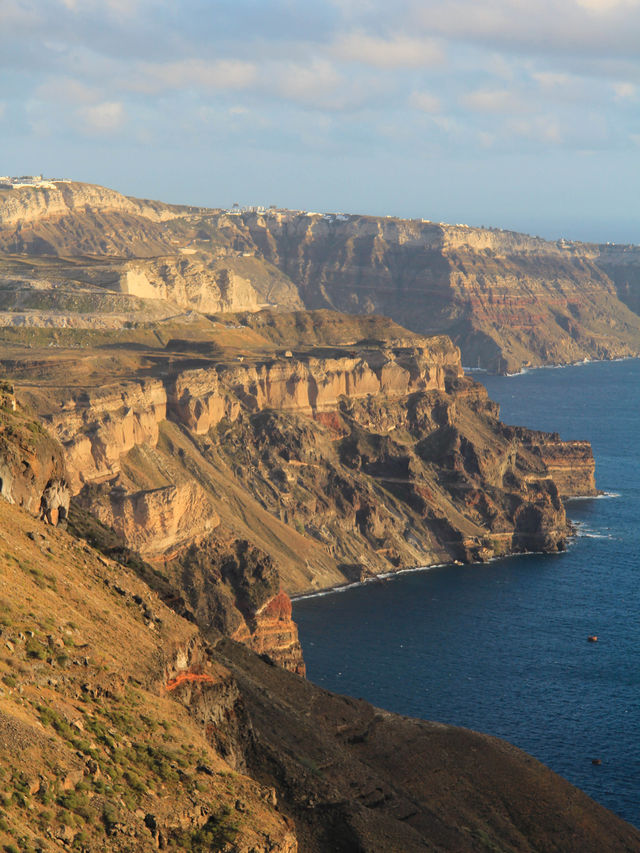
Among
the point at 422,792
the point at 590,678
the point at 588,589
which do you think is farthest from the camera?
the point at 588,589

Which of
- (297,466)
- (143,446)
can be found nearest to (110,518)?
(143,446)

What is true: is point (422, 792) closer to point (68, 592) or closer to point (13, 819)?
point (68, 592)

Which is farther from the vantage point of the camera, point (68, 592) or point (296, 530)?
point (296, 530)

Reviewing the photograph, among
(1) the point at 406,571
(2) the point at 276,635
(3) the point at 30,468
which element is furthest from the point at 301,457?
(3) the point at 30,468

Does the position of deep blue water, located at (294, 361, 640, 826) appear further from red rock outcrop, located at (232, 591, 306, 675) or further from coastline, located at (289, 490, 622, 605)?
red rock outcrop, located at (232, 591, 306, 675)

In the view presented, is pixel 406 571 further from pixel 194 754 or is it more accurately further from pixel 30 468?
pixel 194 754

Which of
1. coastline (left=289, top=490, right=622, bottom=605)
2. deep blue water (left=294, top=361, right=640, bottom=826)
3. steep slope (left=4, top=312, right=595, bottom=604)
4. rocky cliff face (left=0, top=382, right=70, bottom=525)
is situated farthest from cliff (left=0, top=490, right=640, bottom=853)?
coastline (left=289, top=490, right=622, bottom=605)
